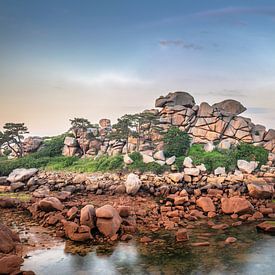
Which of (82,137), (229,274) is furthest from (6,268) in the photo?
(82,137)

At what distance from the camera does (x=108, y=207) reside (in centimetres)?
2197

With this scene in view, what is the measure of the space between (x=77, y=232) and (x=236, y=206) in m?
12.8

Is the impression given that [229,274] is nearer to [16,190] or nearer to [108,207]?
[108,207]

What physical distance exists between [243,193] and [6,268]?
2640cm

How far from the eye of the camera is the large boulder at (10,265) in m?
14.4

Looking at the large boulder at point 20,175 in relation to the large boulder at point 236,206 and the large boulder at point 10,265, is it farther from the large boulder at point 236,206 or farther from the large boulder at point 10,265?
the large boulder at point 10,265

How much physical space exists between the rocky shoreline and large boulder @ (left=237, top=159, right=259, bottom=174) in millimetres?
924

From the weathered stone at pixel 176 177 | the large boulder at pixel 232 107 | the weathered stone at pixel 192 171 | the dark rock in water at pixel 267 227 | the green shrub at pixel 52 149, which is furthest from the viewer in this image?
the large boulder at pixel 232 107

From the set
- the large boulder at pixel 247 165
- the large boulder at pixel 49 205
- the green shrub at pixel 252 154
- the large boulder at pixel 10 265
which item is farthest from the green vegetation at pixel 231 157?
the large boulder at pixel 10 265

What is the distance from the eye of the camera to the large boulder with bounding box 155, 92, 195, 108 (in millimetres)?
62250

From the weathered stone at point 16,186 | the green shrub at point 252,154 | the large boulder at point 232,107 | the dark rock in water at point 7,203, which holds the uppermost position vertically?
the large boulder at point 232,107

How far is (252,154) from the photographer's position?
152 feet

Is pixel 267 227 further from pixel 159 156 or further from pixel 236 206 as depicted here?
pixel 159 156

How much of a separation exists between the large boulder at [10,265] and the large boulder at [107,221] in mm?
6457
